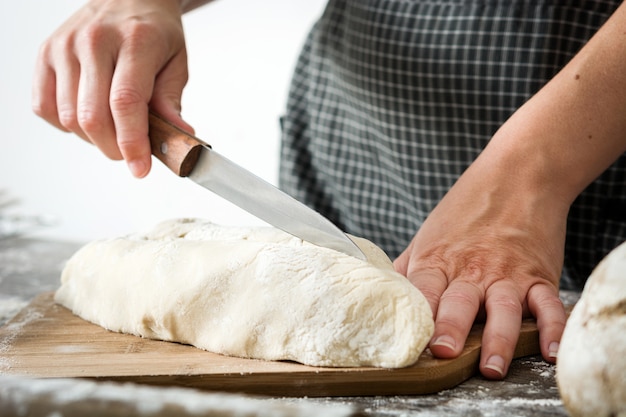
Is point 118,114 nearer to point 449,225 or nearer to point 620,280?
point 449,225

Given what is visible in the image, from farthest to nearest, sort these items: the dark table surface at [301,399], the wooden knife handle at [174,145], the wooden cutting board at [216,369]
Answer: the wooden knife handle at [174,145] < the wooden cutting board at [216,369] < the dark table surface at [301,399]

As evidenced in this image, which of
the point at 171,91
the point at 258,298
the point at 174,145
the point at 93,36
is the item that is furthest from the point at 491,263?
the point at 93,36

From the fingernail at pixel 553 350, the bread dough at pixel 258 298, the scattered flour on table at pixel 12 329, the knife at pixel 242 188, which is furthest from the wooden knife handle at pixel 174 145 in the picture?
the fingernail at pixel 553 350

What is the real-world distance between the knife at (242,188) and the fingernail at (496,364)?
0.23 m

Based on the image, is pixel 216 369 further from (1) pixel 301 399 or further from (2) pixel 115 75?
(2) pixel 115 75

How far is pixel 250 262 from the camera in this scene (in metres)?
1.09

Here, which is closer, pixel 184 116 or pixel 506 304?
pixel 506 304

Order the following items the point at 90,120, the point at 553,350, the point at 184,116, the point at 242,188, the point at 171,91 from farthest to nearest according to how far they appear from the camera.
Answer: the point at 184,116
the point at 171,91
the point at 90,120
the point at 242,188
the point at 553,350

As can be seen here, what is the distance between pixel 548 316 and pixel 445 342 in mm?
205

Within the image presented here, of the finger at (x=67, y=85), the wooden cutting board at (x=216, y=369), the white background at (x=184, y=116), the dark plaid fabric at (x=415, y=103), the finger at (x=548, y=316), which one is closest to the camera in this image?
A: the wooden cutting board at (x=216, y=369)

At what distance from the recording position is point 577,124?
125 cm

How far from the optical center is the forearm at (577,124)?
4.04 ft

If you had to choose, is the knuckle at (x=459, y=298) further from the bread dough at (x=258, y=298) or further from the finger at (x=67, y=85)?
the finger at (x=67, y=85)

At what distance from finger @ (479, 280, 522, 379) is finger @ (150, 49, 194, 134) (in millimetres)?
606
